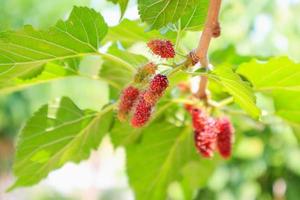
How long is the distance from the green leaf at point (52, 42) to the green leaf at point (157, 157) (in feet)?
0.78

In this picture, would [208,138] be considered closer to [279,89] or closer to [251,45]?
[279,89]

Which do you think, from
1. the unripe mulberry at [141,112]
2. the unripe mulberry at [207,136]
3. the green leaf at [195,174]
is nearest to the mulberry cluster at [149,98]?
the unripe mulberry at [141,112]

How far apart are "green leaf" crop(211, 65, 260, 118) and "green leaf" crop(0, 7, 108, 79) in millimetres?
157

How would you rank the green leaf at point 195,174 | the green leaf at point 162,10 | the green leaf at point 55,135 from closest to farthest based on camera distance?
the green leaf at point 162,10
the green leaf at point 55,135
the green leaf at point 195,174

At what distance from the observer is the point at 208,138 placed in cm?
73

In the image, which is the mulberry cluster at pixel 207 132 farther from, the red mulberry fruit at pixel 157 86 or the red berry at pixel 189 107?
the red mulberry fruit at pixel 157 86

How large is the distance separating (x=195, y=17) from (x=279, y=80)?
15cm

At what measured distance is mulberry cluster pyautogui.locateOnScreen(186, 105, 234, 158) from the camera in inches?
28.9

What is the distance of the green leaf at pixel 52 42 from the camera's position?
608 millimetres

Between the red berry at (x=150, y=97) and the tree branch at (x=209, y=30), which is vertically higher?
the tree branch at (x=209, y=30)

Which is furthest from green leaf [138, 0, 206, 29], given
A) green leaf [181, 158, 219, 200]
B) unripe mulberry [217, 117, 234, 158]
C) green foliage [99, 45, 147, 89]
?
A: green leaf [181, 158, 219, 200]

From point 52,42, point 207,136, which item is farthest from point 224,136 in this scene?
point 52,42

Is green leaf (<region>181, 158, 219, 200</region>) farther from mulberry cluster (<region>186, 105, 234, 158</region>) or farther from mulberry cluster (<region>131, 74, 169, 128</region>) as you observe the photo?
mulberry cluster (<region>131, 74, 169, 128</region>)

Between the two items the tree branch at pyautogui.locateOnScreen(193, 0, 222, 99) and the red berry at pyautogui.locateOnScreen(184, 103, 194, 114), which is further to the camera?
the red berry at pyautogui.locateOnScreen(184, 103, 194, 114)
